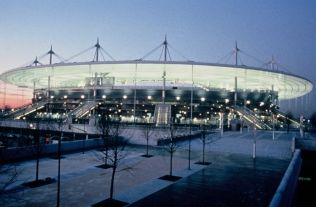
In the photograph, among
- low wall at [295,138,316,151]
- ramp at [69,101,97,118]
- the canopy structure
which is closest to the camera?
low wall at [295,138,316,151]

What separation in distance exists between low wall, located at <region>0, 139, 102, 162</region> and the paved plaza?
941 millimetres

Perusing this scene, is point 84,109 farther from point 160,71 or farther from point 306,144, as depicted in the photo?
point 306,144

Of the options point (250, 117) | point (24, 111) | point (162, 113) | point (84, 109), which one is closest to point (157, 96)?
point (162, 113)

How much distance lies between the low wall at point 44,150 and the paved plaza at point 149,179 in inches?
37.0

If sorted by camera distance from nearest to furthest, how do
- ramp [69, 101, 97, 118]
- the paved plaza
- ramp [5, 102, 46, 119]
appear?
the paved plaza → ramp [69, 101, 97, 118] → ramp [5, 102, 46, 119]

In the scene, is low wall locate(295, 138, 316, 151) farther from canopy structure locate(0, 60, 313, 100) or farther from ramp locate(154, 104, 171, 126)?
ramp locate(154, 104, 171, 126)

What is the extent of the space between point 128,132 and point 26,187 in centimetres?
1960

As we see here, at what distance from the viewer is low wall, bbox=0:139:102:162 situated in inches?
730

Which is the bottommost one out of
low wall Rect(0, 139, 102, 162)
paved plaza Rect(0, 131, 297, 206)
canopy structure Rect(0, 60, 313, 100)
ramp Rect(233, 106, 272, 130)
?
paved plaza Rect(0, 131, 297, 206)

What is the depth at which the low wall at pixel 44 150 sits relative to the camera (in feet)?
60.8

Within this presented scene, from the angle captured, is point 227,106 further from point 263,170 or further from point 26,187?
Result: point 26,187

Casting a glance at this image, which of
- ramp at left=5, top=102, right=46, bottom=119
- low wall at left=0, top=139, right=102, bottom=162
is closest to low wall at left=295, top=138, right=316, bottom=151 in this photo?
low wall at left=0, top=139, right=102, bottom=162

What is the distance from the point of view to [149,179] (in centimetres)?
1541

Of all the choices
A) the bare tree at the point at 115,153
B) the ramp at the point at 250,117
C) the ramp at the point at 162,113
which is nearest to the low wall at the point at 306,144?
the bare tree at the point at 115,153
